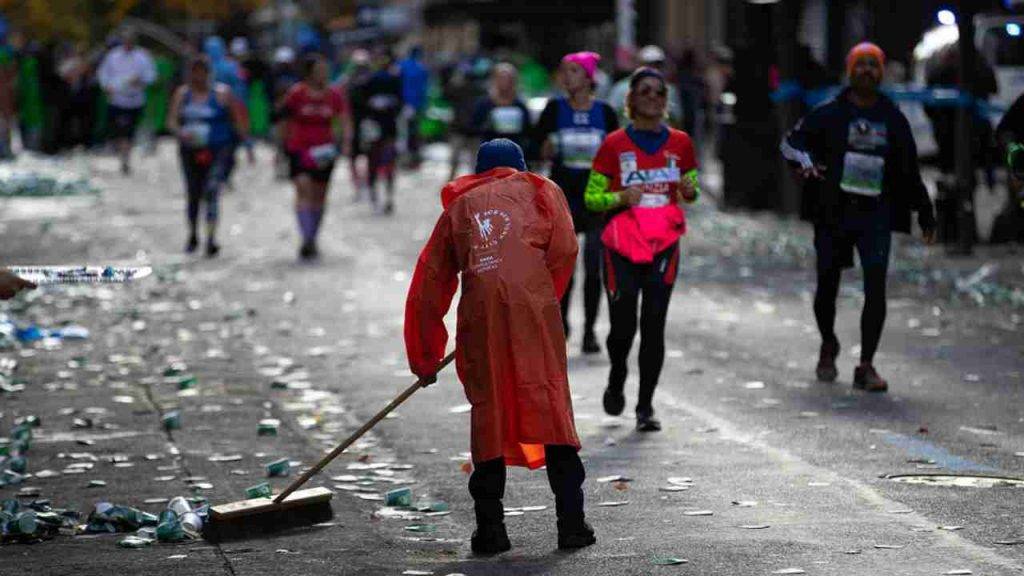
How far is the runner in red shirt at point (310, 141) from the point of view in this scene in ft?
63.5

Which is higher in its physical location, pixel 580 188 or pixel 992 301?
pixel 580 188

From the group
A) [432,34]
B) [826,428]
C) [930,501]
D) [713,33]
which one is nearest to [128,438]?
[826,428]

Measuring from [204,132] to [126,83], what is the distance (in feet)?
45.7

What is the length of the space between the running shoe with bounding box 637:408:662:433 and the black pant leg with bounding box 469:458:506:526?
8.99 ft

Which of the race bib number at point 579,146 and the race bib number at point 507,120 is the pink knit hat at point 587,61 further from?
the race bib number at point 507,120

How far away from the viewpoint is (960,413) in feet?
34.8

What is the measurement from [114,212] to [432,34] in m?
46.7

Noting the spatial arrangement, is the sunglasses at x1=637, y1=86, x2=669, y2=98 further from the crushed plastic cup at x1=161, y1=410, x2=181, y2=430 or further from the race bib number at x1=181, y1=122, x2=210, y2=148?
the race bib number at x1=181, y1=122, x2=210, y2=148

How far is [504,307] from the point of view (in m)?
7.50

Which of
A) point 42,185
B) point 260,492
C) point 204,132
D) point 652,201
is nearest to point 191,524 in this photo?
point 260,492

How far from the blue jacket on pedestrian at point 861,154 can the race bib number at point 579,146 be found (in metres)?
1.69

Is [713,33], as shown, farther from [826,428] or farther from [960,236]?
[826,428]

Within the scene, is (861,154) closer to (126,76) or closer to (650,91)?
(650,91)

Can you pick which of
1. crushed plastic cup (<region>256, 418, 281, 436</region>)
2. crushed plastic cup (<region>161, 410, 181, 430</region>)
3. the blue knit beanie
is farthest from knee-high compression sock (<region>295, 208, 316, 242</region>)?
the blue knit beanie
